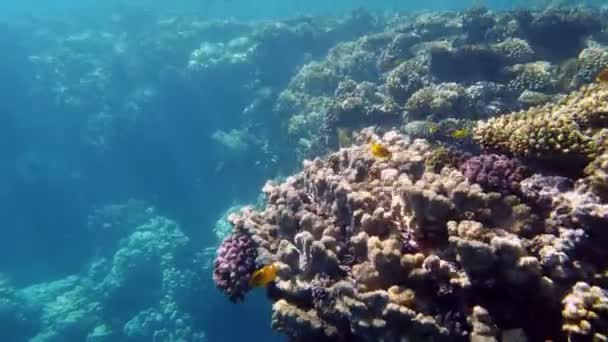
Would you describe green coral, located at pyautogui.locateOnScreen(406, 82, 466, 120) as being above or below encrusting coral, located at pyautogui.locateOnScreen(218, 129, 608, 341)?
above

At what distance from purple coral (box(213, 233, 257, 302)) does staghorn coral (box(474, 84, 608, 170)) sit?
3.16 m

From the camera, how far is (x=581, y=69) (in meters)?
11.3

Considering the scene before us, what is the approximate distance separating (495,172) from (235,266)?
3167 millimetres

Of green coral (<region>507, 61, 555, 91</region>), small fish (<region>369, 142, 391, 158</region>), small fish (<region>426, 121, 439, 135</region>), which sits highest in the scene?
green coral (<region>507, 61, 555, 91</region>)

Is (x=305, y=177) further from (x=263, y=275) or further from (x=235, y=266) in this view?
(x=263, y=275)

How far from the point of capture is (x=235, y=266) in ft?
18.3

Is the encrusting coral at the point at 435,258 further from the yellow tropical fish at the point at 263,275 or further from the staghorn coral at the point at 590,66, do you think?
the staghorn coral at the point at 590,66

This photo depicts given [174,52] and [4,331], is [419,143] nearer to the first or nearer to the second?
[4,331]

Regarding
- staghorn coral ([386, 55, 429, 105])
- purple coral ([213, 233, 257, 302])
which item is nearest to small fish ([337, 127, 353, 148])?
staghorn coral ([386, 55, 429, 105])

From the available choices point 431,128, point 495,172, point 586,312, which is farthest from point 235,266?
point 431,128

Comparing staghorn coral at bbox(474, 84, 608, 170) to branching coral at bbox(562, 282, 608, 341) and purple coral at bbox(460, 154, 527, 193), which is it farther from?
branching coral at bbox(562, 282, 608, 341)

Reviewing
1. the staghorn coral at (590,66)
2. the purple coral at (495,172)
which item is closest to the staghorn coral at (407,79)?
the staghorn coral at (590,66)

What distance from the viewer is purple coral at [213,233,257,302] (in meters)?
5.47

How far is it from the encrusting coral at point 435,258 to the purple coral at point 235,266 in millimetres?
292
